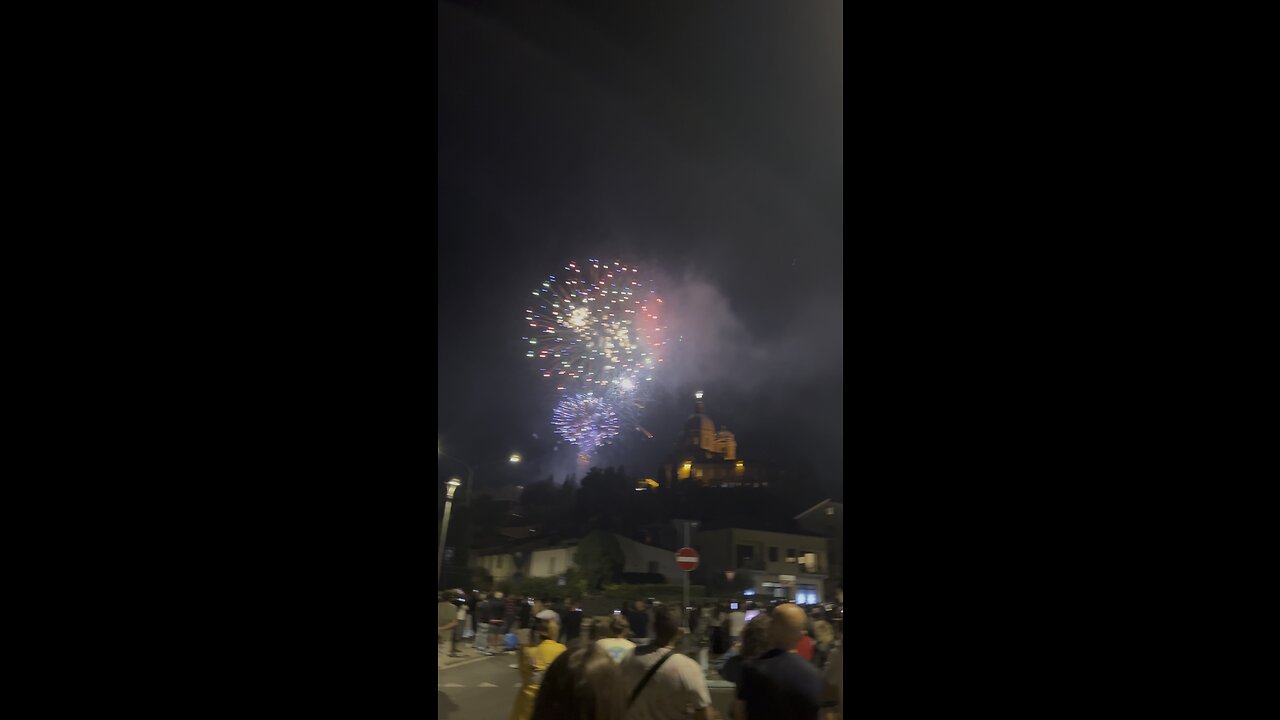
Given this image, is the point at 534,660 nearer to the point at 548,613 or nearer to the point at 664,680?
the point at 548,613

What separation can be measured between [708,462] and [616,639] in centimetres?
55

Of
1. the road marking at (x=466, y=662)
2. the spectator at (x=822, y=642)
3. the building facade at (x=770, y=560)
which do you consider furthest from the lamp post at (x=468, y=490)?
the spectator at (x=822, y=642)

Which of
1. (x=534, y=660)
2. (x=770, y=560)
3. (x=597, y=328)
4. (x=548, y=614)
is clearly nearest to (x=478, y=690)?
(x=534, y=660)

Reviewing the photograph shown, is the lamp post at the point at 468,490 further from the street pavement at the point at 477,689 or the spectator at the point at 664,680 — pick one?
the spectator at the point at 664,680

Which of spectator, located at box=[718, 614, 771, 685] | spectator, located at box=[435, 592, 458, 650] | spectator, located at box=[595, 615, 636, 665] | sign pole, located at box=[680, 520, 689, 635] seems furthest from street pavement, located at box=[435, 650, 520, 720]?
spectator, located at box=[718, 614, 771, 685]

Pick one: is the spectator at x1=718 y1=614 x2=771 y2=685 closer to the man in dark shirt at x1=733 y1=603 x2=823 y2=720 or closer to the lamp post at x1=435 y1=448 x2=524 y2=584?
the man in dark shirt at x1=733 y1=603 x2=823 y2=720

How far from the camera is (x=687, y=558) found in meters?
2.09

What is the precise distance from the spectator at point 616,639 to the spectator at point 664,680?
0.02 metres

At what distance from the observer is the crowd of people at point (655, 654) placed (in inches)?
80.0
